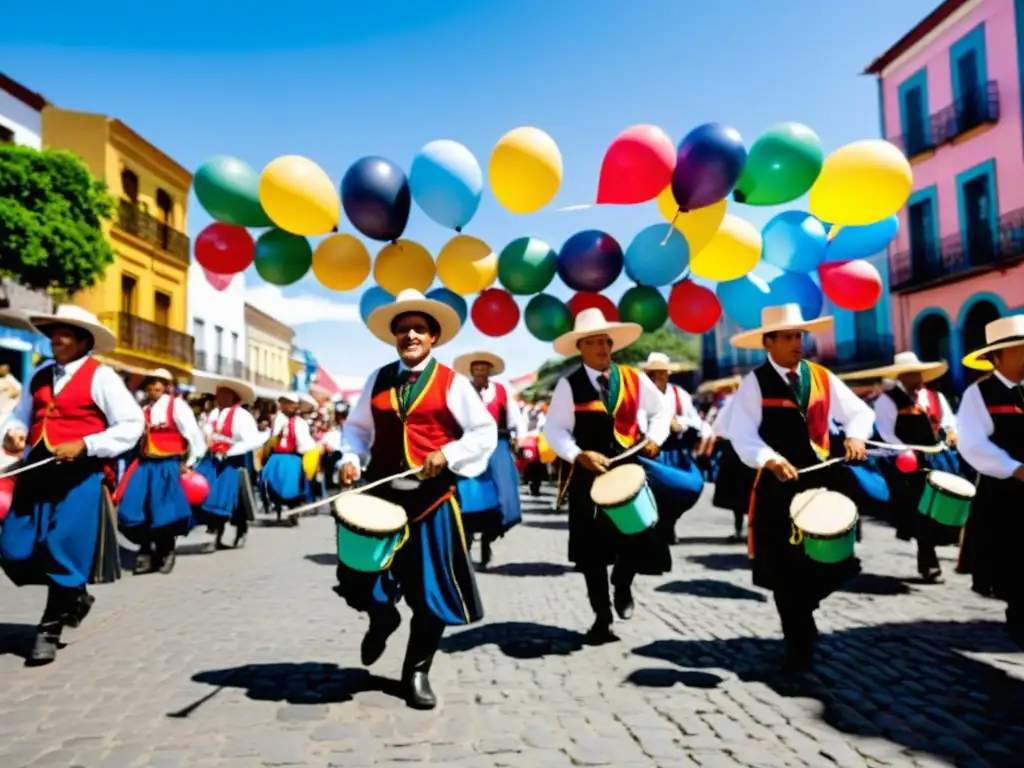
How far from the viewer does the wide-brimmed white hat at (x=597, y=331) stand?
580 centimetres

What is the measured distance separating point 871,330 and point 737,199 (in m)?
22.5

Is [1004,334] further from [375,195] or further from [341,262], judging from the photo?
[341,262]

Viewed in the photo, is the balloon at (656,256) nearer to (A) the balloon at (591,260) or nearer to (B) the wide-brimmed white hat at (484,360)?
(A) the balloon at (591,260)

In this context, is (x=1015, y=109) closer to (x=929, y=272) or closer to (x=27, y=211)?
(x=929, y=272)

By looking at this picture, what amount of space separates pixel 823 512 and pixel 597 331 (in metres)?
1.88

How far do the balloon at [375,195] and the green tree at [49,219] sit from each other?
1445 centimetres

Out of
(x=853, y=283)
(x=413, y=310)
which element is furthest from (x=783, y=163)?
(x=413, y=310)

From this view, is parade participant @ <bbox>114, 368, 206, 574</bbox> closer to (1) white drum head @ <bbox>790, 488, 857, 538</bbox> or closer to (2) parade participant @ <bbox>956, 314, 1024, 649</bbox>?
(1) white drum head @ <bbox>790, 488, 857, 538</bbox>

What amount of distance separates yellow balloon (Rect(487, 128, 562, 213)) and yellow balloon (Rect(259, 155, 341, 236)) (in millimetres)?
1388

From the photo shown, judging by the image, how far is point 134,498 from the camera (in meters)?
8.20

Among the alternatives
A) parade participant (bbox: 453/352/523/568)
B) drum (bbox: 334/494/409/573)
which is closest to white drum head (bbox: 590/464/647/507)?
drum (bbox: 334/494/409/573)

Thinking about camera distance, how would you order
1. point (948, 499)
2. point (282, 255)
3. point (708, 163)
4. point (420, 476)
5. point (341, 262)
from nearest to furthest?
point (420, 476), point (948, 499), point (708, 163), point (341, 262), point (282, 255)

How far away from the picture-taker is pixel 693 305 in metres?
8.21

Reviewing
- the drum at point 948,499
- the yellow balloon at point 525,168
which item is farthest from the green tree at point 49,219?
the drum at point 948,499
